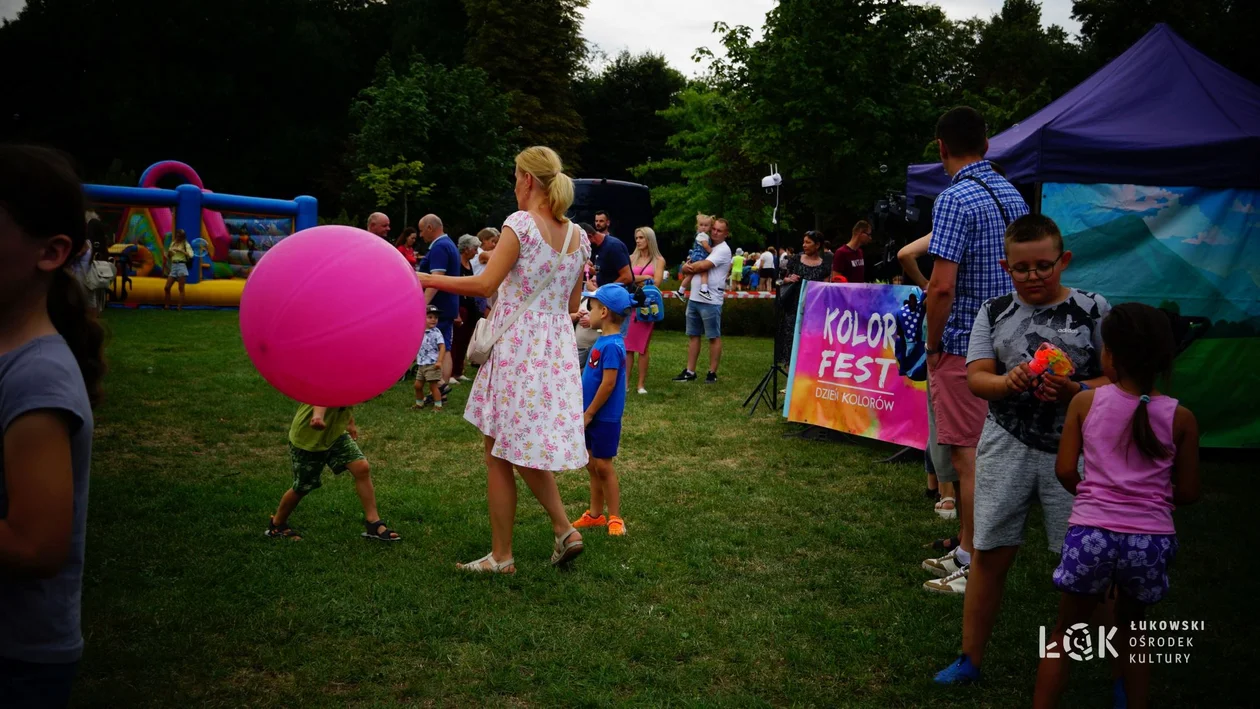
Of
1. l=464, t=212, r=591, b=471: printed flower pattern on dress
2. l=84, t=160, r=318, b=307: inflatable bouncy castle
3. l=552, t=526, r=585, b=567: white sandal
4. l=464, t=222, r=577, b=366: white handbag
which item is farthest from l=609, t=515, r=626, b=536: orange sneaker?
l=84, t=160, r=318, b=307: inflatable bouncy castle

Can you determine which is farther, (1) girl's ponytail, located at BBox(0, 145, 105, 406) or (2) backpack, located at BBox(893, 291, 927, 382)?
(2) backpack, located at BBox(893, 291, 927, 382)

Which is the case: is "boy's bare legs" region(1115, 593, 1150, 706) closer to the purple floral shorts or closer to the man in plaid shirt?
the purple floral shorts

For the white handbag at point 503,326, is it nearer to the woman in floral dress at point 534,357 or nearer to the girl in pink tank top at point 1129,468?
the woman in floral dress at point 534,357

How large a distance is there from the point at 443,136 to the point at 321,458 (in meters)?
34.4

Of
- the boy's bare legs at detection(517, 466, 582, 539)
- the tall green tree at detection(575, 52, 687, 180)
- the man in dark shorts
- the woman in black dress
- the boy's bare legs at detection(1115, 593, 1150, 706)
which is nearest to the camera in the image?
the boy's bare legs at detection(1115, 593, 1150, 706)

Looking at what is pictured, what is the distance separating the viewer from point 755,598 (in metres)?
4.58

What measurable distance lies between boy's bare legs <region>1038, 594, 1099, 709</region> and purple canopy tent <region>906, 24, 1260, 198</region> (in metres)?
6.09

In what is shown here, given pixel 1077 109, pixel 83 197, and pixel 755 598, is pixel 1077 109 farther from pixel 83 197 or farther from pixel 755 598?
pixel 83 197

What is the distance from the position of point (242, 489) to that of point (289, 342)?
375 centimetres

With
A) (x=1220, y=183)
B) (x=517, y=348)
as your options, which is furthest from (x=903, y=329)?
(x=517, y=348)

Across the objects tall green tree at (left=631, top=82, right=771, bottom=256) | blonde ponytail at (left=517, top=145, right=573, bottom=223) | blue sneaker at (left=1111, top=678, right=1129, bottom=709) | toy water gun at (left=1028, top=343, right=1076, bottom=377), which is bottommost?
blue sneaker at (left=1111, top=678, right=1129, bottom=709)

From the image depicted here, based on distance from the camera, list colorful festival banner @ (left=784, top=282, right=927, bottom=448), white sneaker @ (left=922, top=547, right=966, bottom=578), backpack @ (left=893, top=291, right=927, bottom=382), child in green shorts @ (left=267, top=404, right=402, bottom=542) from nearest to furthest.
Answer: white sneaker @ (left=922, top=547, right=966, bottom=578) < child in green shorts @ (left=267, top=404, right=402, bottom=542) < backpack @ (left=893, top=291, right=927, bottom=382) < colorful festival banner @ (left=784, top=282, right=927, bottom=448)

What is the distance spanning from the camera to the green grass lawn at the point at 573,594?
357cm

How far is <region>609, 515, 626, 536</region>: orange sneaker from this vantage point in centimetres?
557
